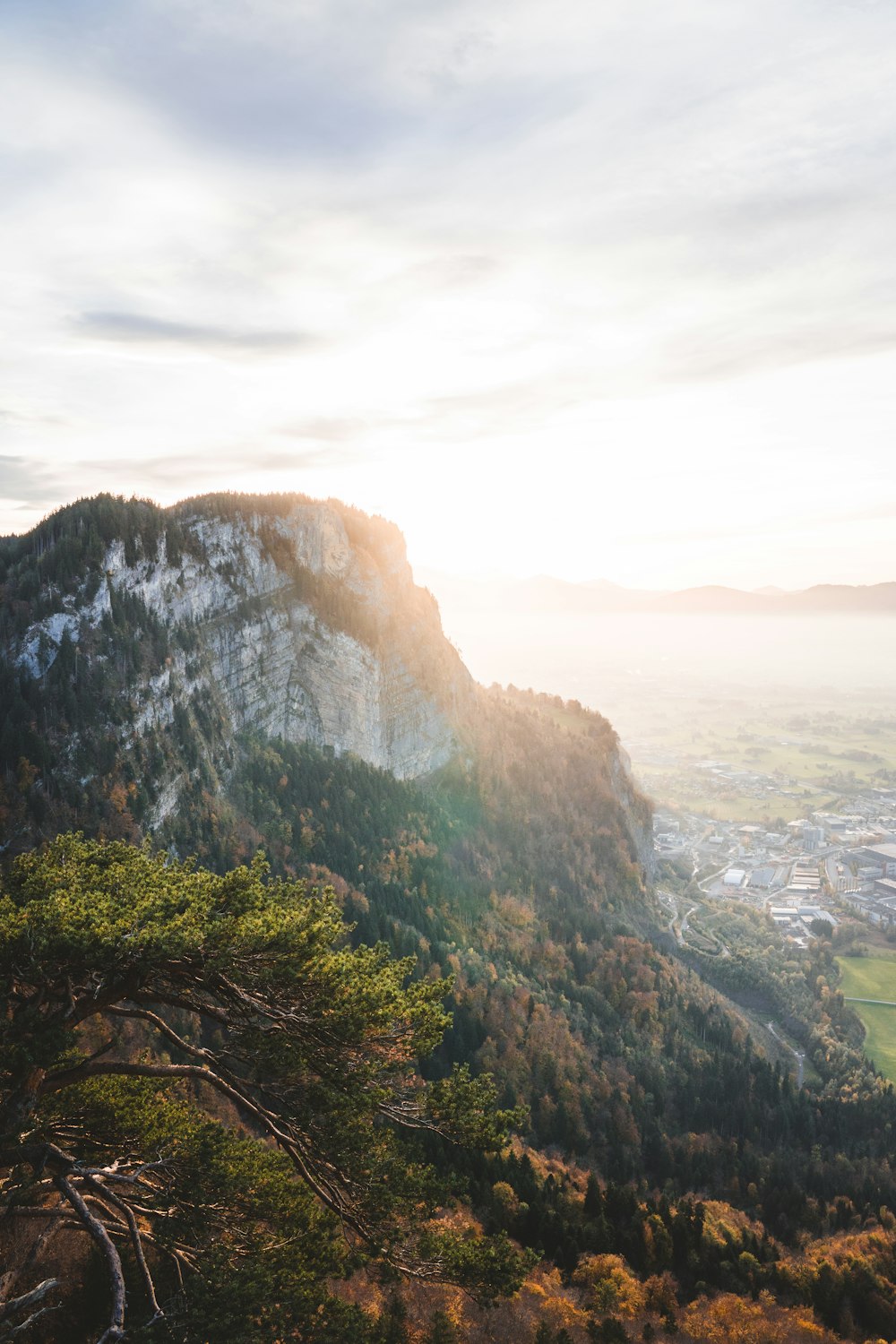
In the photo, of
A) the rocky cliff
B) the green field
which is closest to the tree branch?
the rocky cliff

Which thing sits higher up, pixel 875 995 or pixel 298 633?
pixel 298 633

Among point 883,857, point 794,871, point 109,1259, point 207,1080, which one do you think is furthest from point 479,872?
point 883,857

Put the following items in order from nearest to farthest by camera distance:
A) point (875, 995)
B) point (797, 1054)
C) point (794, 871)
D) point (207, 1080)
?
1. point (207, 1080)
2. point (797, 1054)
3. point (875, 995)
4. point (794, 871)

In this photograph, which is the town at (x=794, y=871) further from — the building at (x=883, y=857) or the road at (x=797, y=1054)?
→ the road at (x=797, y=1054)

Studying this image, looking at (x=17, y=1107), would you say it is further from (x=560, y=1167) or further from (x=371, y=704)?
(x=371, y=704)

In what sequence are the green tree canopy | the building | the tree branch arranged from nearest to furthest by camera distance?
the tree branch, the green tree canopy, the building

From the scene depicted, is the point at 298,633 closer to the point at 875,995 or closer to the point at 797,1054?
the point at 797,1054

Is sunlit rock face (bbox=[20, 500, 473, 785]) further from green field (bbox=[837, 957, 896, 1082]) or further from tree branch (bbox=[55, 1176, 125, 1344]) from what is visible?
green field (bbox=[837, 957, 896, 1082])

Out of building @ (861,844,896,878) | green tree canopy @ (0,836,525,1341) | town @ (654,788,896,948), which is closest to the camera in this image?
green tree canopy @ (0,836,525,1341)
